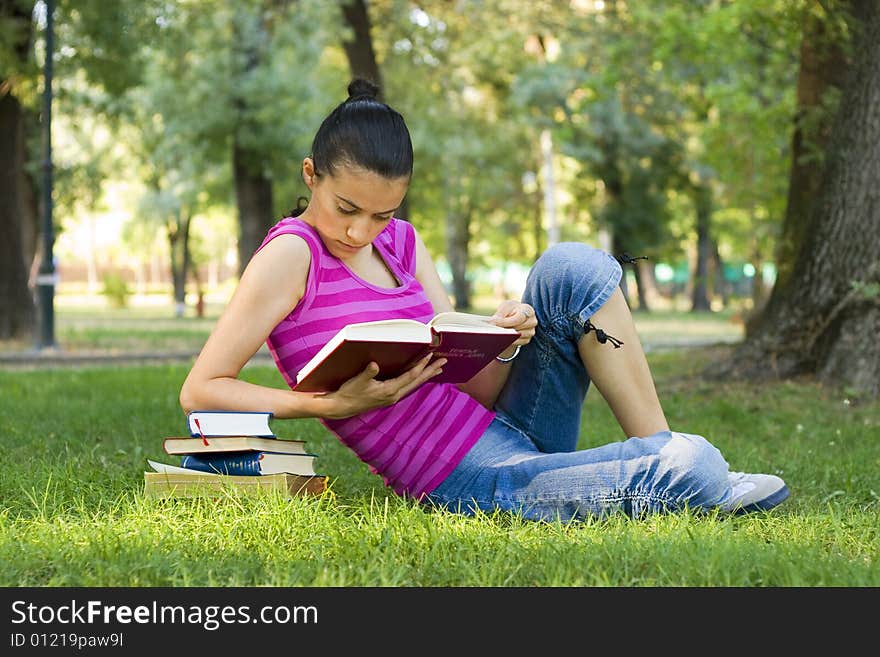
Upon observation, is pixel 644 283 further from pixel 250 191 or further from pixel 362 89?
pixel 362 89

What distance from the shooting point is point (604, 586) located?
2.95 m

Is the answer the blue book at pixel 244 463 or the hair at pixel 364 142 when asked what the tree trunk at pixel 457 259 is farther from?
the hair at pixel 364 142

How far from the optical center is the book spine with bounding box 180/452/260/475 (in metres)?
3.84

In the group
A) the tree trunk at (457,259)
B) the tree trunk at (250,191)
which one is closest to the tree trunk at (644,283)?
the tree trunk at (457,259)

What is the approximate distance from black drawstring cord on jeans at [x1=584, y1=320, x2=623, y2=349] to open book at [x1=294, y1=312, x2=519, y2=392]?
0.94ft

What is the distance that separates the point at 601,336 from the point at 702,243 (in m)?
39.4

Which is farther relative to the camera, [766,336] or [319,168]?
[766,336]

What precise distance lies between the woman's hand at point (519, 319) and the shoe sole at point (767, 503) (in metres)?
0.97

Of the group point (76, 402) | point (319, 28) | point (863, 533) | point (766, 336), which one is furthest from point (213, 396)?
point (319, 28)

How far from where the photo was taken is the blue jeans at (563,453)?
3.72 m

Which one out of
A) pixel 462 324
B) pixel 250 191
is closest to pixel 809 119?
pixel 462 324

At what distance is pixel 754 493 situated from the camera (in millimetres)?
3967

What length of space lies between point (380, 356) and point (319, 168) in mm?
672
